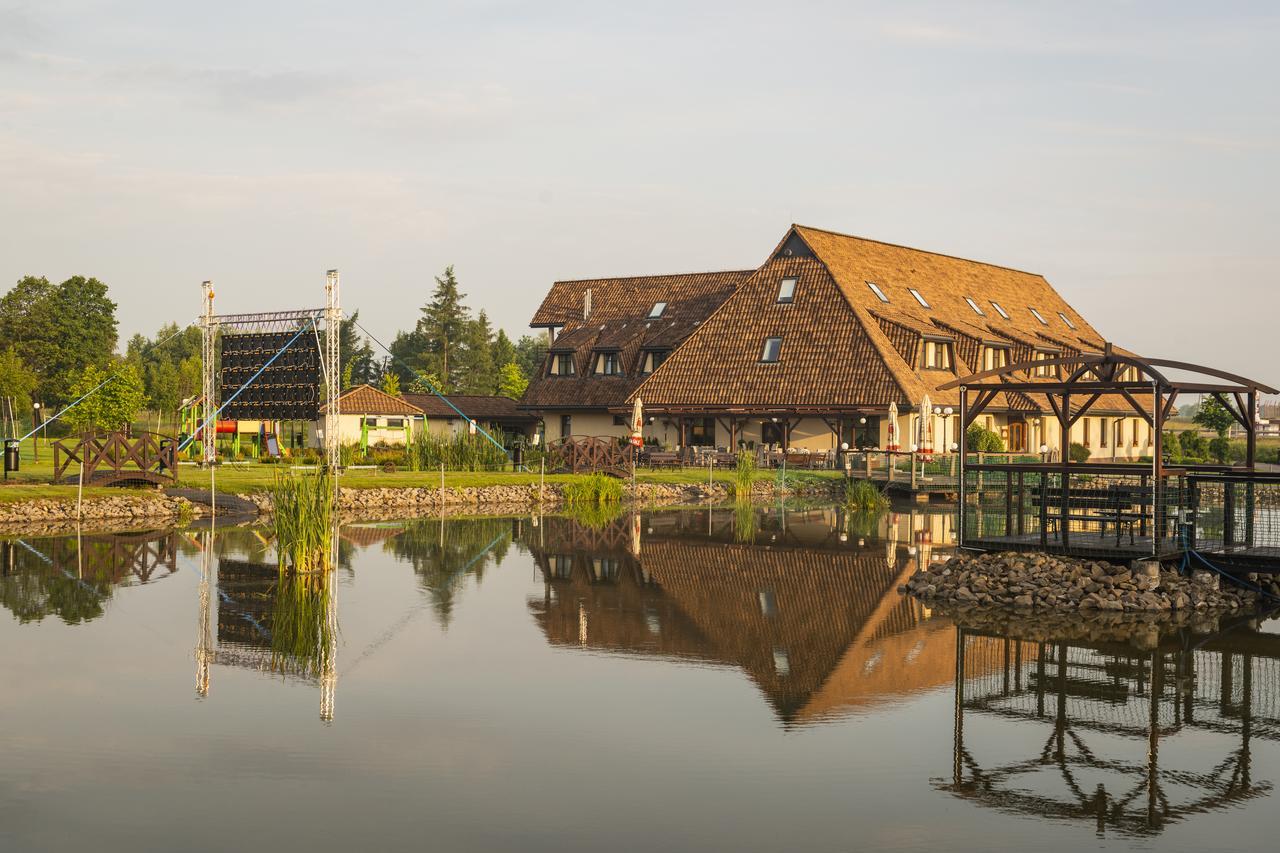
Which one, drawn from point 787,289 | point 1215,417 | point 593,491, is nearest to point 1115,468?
point 593,491

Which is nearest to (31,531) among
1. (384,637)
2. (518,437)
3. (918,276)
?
(384,637)

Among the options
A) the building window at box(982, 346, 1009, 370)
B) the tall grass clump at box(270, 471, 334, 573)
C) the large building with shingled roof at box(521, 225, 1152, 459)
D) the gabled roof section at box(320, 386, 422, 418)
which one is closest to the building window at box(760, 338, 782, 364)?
the large building with shingled roof at box(521, 225, 1152, 459)

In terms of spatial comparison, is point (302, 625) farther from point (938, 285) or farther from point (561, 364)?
point (938, 285)

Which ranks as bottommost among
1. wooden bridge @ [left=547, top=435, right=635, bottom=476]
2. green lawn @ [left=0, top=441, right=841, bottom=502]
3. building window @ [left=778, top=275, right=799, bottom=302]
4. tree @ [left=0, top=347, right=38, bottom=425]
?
green lawn @ [left=0, top=441, right=841, bottom=502]

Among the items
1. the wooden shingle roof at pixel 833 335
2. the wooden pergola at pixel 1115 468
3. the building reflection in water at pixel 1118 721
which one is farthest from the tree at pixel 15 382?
the building reflection in water at pixel 1118 721

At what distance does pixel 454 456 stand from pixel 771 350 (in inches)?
573

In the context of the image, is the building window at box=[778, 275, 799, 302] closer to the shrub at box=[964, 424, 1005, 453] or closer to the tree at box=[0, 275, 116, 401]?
the shrub at box=[964, 424, 1005, 453]

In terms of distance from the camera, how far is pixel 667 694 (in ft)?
44.8

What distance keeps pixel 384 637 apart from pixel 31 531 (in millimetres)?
14724

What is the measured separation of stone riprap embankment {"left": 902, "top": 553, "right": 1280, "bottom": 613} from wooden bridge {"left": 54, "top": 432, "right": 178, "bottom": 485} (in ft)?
70.0

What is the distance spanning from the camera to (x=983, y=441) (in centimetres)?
4831

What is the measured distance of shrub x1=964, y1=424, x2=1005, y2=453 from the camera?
1893 inches

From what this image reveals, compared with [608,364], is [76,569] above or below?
below

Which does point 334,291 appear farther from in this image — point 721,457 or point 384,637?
point 384,637
